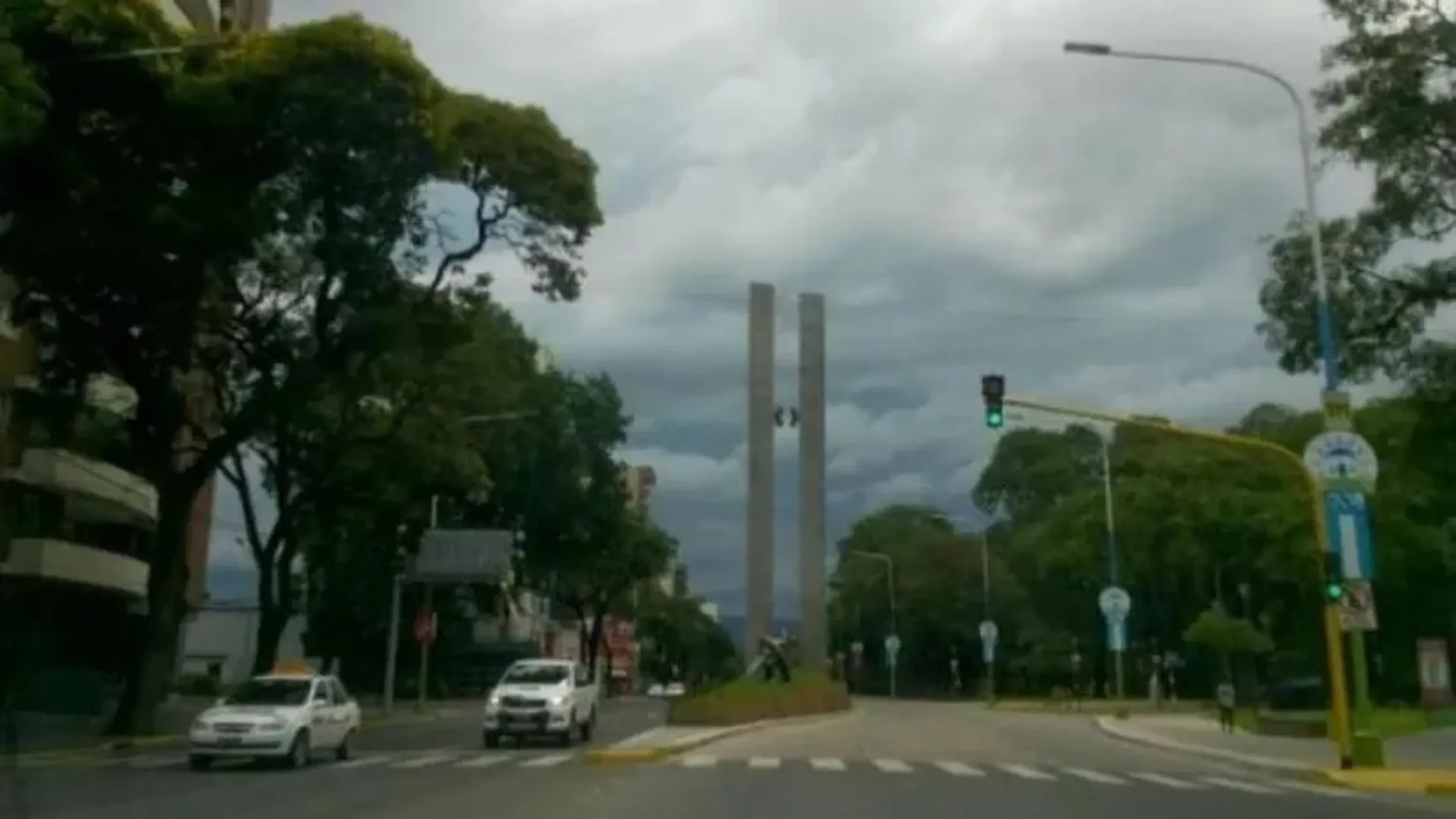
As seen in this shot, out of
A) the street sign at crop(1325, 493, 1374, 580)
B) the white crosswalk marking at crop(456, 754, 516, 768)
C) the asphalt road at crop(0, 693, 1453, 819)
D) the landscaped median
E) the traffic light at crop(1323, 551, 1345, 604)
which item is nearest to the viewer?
the asphalt road at crop(0, 693, 1453, 819)

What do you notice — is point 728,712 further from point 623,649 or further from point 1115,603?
point 623,649

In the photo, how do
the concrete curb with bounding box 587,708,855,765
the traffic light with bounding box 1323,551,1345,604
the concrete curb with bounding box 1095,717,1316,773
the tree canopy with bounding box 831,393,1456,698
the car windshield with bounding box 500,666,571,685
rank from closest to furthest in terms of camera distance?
the traffic light with bounding box 1323,551,1345,604 < the concrete curb with bounding box 587,708,855,765 < the concrete curb with bounding box 1095,717,1316,773 < the car windshield with bounding box 500,666,571,685 < the tree canopy with bounding box 831,393,1456,698

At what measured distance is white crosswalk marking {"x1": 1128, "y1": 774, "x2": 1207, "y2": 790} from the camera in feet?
84.5

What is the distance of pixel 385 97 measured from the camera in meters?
34.8

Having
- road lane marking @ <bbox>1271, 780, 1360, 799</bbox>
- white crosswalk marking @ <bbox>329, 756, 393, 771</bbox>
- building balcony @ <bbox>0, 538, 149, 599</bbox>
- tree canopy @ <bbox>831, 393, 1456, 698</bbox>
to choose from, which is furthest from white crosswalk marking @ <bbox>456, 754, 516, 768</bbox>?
building balcony @ <bbox>0, 538, 149, 599</bbox>

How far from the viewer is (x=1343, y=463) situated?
2956 centimetres

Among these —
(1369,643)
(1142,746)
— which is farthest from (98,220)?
(1369,643)

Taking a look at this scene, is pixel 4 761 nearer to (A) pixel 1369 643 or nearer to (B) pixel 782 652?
(B) pixel 782 652

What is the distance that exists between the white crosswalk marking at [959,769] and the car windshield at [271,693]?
36.0ft

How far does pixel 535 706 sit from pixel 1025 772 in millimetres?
11658

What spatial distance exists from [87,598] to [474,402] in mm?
15943

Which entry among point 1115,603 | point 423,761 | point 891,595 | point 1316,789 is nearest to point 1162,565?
point 1115,603

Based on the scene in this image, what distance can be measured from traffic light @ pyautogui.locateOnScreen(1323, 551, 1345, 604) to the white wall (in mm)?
70591

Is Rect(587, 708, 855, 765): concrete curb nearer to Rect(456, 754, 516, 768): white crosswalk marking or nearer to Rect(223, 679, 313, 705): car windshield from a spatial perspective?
Rect(456, 754, 516, 768): white crosswalk marking
